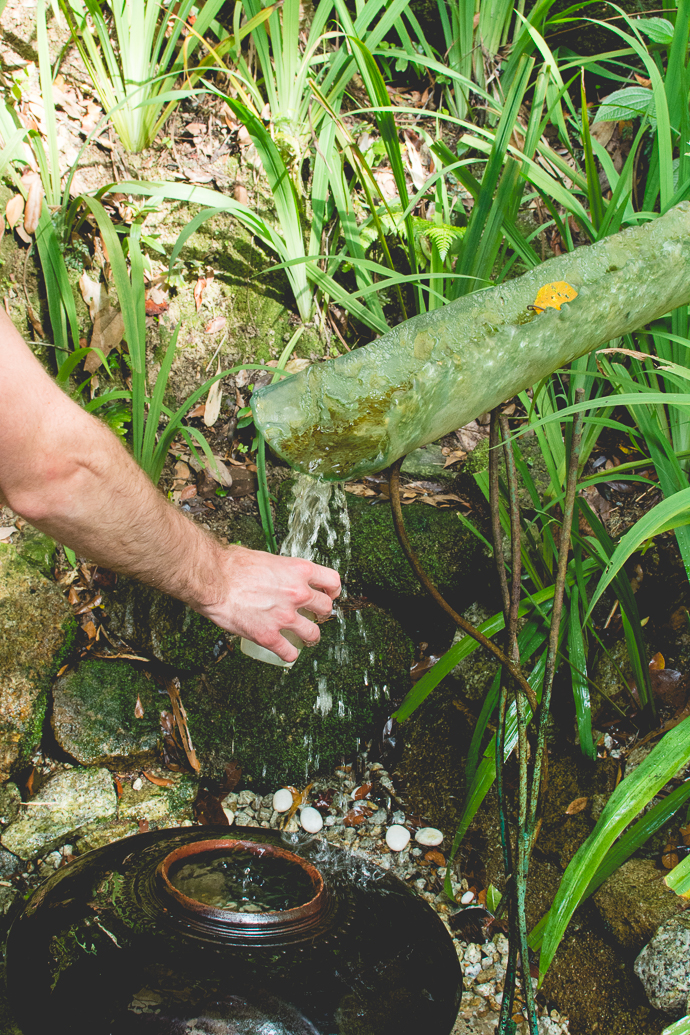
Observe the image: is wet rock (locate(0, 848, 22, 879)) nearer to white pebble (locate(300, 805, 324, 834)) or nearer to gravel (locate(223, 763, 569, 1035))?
gravel (locate(223, 763, 569, 1035))

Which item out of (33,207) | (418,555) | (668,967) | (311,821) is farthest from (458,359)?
(33,207)

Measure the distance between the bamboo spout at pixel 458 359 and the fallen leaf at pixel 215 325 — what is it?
2.09 metres

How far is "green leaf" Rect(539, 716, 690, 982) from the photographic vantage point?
3.75 feet

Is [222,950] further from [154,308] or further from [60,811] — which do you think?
[154,308]

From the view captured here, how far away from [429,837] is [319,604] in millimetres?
1096

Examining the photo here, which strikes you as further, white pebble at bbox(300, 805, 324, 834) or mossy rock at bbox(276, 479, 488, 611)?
mossy rock at bbox(276, 479, 488, 611)

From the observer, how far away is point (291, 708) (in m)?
2.17

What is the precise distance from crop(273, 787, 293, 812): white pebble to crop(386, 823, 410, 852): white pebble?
1.11ft

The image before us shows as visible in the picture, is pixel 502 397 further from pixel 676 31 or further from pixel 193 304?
pixel 193 304

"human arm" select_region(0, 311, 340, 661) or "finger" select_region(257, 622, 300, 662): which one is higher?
"human arm" select_region(0, 311, 340, 661)

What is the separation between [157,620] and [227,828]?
0.98 m

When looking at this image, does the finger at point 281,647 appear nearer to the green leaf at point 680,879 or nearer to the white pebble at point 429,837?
the green leaf at point 680,879

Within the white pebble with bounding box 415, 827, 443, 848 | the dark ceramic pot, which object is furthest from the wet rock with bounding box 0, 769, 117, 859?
the white pebble with bounding box 415, 827, 443, 848

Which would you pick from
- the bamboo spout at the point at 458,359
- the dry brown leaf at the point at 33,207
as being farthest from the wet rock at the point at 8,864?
the dry brown leaf at the point at 33,207
